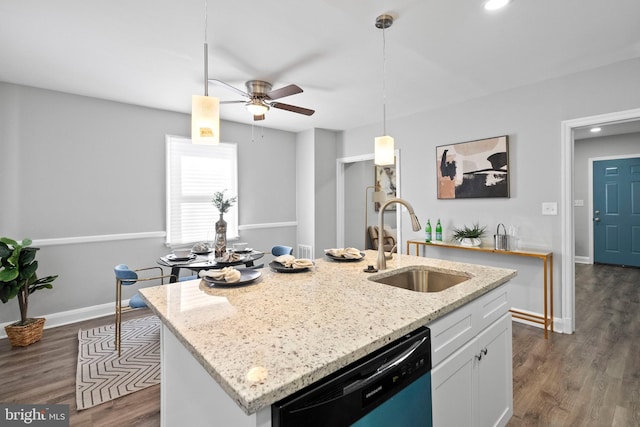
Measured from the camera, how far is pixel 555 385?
7.23 ft

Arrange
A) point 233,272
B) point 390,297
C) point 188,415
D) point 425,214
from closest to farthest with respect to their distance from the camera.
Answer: point 188,415 < point 390,297 < point 233,272 < point 425,214

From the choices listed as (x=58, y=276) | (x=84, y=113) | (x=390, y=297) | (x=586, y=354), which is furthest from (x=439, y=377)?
(x=84, y=113)

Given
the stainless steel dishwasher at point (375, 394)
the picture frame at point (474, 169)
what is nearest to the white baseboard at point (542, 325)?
the picture frame at point (474, 169)

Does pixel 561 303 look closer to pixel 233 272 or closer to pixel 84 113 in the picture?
pixel 233 272

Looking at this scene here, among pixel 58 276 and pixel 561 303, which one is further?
pixel 58 276

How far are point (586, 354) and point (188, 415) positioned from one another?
3141 mm

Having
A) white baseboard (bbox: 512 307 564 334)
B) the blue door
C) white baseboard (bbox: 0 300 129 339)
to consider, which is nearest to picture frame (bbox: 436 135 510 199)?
white baseboard (bbox: 512 307 564 334)

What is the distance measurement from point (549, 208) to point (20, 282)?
16.4 feet

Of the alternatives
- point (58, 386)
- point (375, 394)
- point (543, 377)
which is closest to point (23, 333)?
point (58, 386)

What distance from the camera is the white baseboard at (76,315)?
3.28 meters

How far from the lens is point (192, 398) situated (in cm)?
103

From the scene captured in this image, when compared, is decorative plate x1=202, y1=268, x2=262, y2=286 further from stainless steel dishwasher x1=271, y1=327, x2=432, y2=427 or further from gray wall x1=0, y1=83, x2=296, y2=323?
gray wall x1=0, y1=83, x2=296, y2=323

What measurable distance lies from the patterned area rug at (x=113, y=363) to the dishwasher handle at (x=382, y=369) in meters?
2.04

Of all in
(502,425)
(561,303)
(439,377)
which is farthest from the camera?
(561,303)
